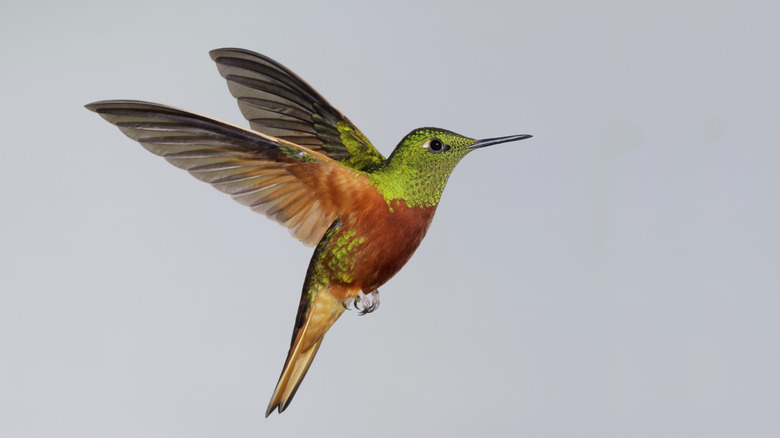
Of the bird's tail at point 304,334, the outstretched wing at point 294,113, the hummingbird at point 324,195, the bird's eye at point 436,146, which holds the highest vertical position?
the outstretched wing at point 294,113

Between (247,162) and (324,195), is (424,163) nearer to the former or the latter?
(324,195)

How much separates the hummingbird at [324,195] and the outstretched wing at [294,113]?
0.07 feet

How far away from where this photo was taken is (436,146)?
1407mm

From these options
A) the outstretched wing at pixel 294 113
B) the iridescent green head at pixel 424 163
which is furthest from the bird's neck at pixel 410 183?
the outstretched wing at pixel 294 113

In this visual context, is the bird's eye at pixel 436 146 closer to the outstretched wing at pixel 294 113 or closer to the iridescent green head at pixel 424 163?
the iridescent green head at pixel 424 163

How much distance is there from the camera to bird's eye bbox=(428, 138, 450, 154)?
141 cm

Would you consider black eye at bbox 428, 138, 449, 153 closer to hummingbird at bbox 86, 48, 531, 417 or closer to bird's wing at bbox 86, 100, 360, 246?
hummingbird at bbox 86, 48, 531, 417

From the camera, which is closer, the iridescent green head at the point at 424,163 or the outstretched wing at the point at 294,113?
the iridescent green head at the point at 424,163

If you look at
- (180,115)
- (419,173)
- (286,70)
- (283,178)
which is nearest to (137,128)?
(180,115)

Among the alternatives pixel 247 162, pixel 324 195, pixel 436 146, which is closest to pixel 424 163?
pixel 436 146

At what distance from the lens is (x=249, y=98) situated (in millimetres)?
1545

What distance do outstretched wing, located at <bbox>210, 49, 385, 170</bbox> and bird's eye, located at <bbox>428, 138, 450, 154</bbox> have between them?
0.15 m

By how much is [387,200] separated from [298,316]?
0.25 m

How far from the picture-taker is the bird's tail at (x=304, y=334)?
1402 mm
